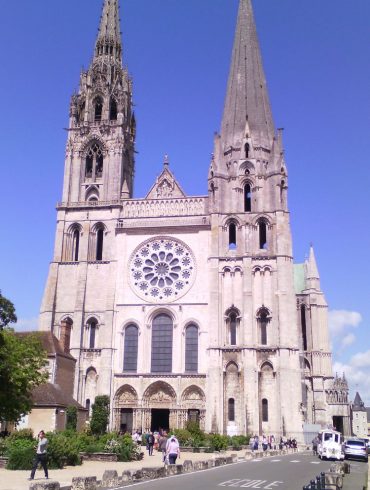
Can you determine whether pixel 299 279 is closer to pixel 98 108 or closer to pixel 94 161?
pixel 94 161

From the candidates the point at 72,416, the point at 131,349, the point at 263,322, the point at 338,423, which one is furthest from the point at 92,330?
the point at 338,423

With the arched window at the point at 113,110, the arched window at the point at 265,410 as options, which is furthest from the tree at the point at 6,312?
the arched window at the point at 113,110

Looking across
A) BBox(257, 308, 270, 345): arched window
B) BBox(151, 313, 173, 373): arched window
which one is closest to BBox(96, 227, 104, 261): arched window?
BBox(151, 313, 173, 373): arched window

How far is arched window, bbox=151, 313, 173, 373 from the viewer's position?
Result: 48.2 meters

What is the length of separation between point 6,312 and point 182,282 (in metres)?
26.5

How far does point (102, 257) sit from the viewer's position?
51.8m

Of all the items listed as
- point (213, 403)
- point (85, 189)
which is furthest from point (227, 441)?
point (85, 189)

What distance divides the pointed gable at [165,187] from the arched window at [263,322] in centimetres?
1318

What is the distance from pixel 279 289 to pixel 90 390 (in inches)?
691

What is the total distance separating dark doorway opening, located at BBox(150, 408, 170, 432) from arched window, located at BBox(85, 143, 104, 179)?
22477 millimetres

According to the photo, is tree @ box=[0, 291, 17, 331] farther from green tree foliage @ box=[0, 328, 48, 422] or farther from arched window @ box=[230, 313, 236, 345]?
arched window @ box=[230, 313, 236, 345]

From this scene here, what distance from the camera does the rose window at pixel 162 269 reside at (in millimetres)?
50344

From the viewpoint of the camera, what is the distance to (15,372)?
1011 inches

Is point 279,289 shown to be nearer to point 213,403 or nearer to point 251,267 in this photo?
point 251,267
